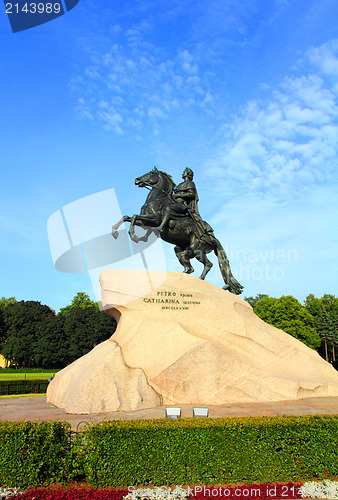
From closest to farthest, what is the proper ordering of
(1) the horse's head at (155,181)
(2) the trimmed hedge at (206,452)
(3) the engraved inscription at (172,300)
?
(2) the trimmed hedge at (206,452)
(3) the engraved inscription at (172,300)
(1) the horse's head at (155,181)

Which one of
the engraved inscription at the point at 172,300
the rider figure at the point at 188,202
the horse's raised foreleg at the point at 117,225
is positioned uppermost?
the rider figure at the point at 188,202

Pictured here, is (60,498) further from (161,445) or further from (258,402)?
(258,402)

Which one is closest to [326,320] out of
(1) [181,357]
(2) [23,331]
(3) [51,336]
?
(3) [51,336]

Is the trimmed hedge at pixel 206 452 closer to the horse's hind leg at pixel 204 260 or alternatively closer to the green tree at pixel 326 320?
the horse's hind leg at pixel 204 260

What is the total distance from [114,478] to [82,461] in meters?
0.54

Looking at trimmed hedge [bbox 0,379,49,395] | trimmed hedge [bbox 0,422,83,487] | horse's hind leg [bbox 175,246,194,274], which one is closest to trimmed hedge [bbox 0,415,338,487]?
trimmed hedge [bbox 0,422,83,487]

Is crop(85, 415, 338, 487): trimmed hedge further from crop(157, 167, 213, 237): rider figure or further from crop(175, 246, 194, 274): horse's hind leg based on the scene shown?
crop(157, 167, 213, 237): rider figure

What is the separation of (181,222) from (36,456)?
10636mm

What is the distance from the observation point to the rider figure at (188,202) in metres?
15.4

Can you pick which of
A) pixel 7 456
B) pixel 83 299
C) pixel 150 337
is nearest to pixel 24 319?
pixel 83 299

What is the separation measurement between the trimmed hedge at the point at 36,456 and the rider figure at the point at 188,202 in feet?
33.8

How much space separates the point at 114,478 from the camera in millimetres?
5656

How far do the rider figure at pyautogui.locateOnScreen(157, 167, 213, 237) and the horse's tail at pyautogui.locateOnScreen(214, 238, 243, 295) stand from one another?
0.83 metres

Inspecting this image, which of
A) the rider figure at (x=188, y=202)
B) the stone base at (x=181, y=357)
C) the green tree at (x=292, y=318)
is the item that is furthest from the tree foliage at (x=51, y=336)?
the stone base at (x=181, y=357)
